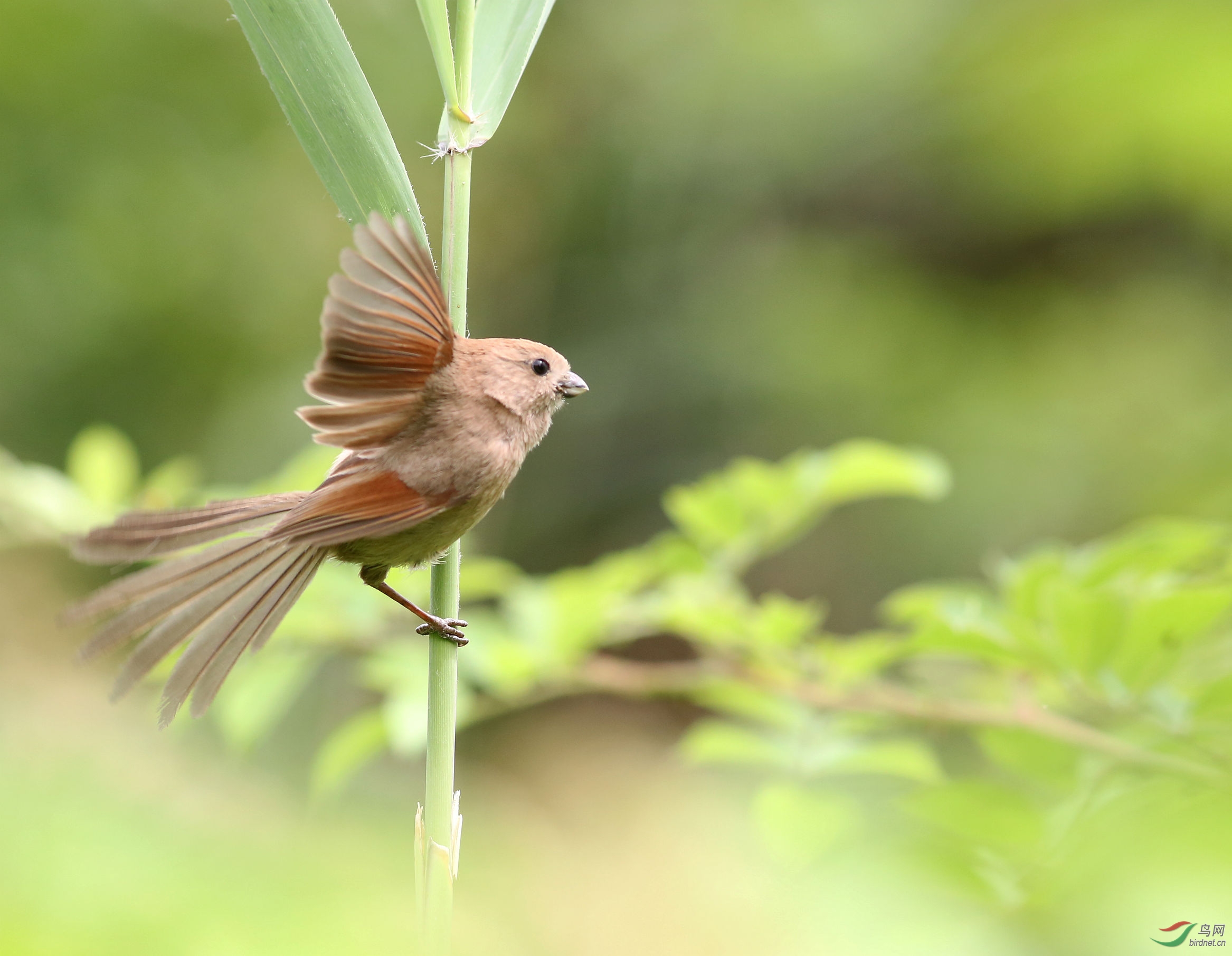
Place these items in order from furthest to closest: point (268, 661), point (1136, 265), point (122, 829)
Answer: point (1136, 265) → point (268, 661) → point (122, 829)

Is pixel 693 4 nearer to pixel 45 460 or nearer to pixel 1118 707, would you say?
pixel 45 460

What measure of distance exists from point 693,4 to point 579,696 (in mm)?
3226

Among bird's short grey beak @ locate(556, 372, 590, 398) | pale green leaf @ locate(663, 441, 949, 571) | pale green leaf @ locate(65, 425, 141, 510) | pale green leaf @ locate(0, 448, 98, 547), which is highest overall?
pale green leaf @ locate(65, 425, 141, 510)

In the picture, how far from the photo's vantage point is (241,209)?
5016 mm

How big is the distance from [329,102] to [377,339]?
0.23 meters

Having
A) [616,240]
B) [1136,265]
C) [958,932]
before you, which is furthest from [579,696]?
[958,932]

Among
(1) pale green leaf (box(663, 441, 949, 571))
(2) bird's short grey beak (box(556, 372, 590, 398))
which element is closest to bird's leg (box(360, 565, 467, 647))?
(2) bird's short grey beak (box(556, 372, 590, 398))

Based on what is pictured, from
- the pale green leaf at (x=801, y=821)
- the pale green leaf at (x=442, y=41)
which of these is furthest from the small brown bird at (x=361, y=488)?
the pale green leaf at (x=801, y=821)

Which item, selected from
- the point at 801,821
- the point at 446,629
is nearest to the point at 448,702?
the point at 446,629

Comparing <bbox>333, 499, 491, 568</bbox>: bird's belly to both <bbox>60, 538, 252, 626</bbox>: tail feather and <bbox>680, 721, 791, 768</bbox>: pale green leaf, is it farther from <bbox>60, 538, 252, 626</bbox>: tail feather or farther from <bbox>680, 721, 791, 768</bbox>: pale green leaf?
<bbox>680, 721, 791, 768</bbox>: pale green leaf

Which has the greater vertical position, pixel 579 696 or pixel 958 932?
pixel 579 696

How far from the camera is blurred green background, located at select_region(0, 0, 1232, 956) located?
4.05 metres

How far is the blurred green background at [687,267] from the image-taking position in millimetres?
4051

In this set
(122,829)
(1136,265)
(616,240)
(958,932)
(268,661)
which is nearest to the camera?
(958,932)
